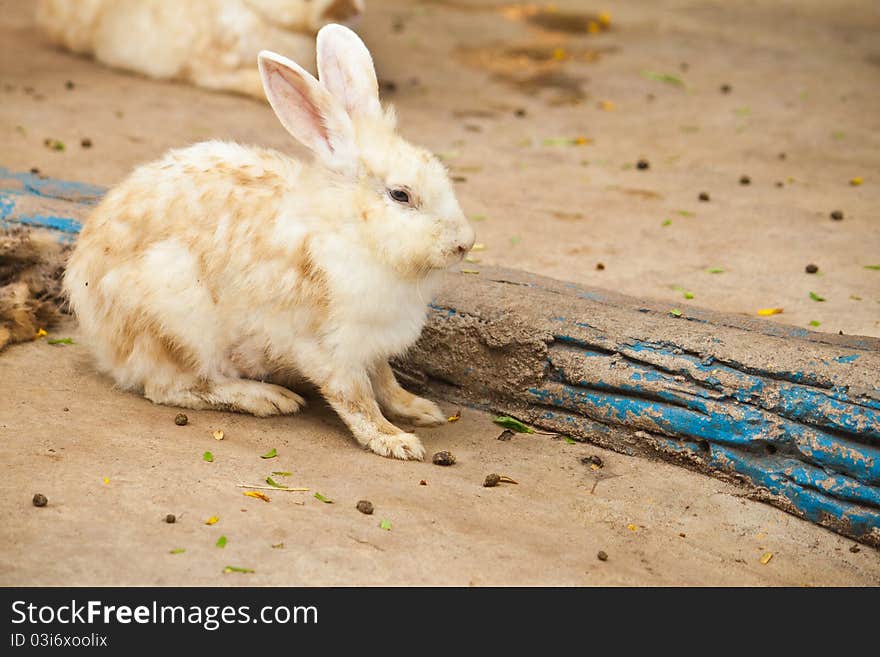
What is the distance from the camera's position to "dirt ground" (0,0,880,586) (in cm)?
325

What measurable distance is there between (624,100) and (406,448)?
212 inches

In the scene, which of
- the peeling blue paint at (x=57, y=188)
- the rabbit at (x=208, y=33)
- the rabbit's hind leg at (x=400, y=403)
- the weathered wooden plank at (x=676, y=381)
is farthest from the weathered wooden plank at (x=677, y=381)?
the rabbit at (x=208, y=33)

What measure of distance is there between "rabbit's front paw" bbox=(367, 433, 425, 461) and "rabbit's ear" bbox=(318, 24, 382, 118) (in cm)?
115

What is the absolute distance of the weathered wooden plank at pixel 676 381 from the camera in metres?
3.67

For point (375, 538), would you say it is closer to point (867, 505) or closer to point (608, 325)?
point (608, 325)

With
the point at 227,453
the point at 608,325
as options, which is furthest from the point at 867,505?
the point at 227,453

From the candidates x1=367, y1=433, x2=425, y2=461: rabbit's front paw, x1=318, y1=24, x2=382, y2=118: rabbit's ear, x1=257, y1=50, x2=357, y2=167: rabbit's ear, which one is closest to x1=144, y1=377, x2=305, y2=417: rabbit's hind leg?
x1=367, y1=433, x2=425, y2=461: rabbit's front paw

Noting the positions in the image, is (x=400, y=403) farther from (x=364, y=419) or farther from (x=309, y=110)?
(x=309, y=110)

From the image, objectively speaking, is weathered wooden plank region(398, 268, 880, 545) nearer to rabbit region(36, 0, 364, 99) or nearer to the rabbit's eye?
the rabbit's eye

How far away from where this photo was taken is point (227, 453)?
379cm

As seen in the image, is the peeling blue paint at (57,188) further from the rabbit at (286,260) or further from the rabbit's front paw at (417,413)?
the rabbit's front paw at (417,413)

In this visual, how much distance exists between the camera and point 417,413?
428 centimetres

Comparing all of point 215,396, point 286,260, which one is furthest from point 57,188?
point 286,260

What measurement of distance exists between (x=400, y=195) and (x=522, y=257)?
171cm
